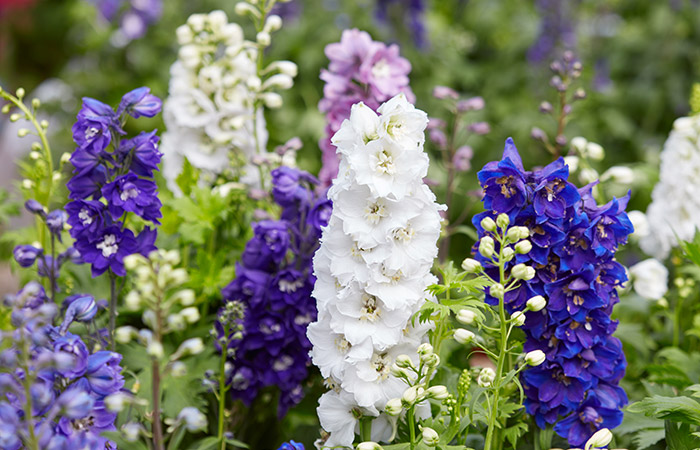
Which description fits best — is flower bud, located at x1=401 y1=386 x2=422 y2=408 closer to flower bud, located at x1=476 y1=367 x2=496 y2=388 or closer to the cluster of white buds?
flower bud, located at x1=476 y1=367 x2=496 y2=388

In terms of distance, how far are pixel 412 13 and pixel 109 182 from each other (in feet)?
12.0

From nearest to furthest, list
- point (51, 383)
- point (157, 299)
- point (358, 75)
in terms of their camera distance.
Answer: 1. point (157, 299)
2. point (51, 383)
3. point (358, 75)

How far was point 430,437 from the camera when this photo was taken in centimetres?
171

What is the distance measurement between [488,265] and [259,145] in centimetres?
135

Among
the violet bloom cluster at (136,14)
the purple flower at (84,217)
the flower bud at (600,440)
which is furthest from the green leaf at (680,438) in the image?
the violet bloom cluster at (136,14)

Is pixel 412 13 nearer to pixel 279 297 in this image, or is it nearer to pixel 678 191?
pixel 678 191

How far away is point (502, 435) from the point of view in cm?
202

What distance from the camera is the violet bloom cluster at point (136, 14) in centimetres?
554

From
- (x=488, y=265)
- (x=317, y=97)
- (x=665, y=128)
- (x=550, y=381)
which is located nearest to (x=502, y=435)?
(x=550, y=381)

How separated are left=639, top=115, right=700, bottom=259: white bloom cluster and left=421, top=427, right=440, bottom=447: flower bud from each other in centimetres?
164

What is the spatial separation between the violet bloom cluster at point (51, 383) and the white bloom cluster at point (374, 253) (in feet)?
1.84

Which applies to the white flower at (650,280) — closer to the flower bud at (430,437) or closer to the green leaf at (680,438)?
the green leaf at (680,438)

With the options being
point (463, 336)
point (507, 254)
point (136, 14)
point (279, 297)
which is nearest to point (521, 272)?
point (507, 254)

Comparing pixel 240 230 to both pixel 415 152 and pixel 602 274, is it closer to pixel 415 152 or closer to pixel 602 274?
pixel 415 152
